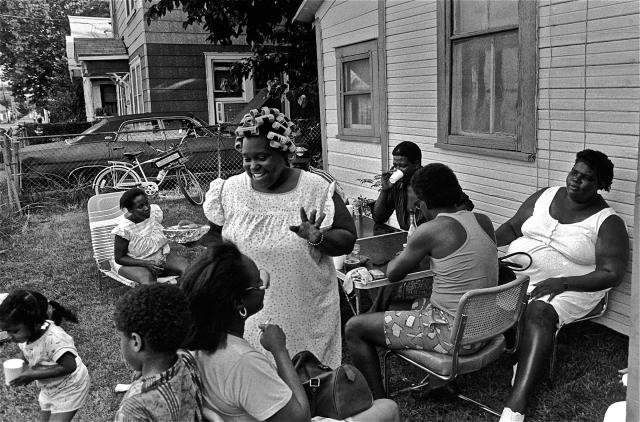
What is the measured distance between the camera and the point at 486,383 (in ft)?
12.2

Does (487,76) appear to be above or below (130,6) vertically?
below

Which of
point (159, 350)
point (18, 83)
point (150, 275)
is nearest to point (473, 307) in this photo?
point (159, 350)

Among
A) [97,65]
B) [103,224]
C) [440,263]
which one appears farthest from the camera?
[97,65]

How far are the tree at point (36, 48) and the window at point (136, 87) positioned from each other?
1309 centimetres

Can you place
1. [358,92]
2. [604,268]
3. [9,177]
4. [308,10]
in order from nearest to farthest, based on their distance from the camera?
[604,268], [358,92], [308,10], [9,177]

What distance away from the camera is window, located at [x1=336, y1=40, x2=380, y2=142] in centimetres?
675

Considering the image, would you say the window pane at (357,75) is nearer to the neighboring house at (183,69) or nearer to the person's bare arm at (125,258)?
the person's bare arm at (125,258)

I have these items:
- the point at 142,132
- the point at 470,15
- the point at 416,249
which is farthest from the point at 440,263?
the point at 142,132

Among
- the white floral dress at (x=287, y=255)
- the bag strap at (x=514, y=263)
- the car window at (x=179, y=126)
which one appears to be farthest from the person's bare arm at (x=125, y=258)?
the car window at (x=179, y=126)

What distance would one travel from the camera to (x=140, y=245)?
5211 millimetres

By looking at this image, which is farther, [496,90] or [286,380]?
[496,90]

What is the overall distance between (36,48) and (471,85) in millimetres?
31569

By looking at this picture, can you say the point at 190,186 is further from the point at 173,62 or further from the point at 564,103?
the point at 564,103

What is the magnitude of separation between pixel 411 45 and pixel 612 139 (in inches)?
103
